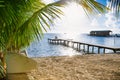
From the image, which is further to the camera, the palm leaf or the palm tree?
the palm leaf

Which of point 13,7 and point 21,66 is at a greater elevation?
point 13,7

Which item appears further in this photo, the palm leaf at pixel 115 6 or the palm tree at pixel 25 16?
the palm leaf at pixel 115 6

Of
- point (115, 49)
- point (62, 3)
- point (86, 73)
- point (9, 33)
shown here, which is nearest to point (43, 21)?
point (62, 3)

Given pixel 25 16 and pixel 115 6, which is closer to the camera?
pixel 115 6

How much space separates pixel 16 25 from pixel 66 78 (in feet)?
10.1

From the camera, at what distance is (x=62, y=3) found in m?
2.95

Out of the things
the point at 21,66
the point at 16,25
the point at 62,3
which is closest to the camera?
the point at 62,3

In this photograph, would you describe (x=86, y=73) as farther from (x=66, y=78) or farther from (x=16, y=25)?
(x=16, y=25)

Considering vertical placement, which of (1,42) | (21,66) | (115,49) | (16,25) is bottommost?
(115,49)

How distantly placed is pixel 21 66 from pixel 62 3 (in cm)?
161

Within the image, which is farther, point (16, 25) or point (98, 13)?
point (16, 25)

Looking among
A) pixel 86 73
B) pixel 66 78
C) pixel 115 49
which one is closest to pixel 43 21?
pixel 66 78

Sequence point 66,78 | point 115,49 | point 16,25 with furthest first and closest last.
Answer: point 115,49 → point 66,78 → point 16,25

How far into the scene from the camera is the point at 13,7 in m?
3.17
